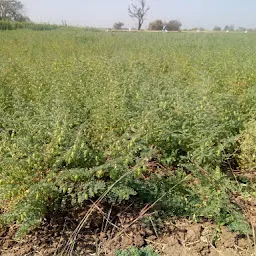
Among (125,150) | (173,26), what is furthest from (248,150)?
(173,26)

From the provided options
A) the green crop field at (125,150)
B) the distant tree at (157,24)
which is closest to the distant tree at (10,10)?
the distant tree at (157,24)

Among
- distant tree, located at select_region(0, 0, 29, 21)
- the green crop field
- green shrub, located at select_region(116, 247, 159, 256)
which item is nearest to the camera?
green shrub, located at select_region(116, 247, 159, 256)

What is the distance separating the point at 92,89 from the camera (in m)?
4.11

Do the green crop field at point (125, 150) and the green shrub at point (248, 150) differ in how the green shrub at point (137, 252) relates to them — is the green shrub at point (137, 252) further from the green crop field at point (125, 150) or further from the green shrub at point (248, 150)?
the green shrub at point (248, 150)

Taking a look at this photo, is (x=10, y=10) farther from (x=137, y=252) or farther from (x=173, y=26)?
(x=137, y=252)

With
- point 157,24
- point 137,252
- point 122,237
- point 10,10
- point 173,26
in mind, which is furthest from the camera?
point 157,24

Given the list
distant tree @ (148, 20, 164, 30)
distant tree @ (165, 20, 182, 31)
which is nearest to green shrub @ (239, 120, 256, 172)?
distant tree @ (165, 20, 182, 31)

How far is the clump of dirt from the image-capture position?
84.5 inches

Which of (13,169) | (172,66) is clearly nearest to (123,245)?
(13,169)

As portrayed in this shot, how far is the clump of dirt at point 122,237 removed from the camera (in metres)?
2.15

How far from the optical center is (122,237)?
2.25 m

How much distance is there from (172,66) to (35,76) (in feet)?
12.0

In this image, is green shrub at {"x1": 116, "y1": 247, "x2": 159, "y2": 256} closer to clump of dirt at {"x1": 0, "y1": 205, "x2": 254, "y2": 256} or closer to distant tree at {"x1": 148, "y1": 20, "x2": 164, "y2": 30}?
clump of dirt at {"x1": 0, "y1": 205, "x2": 254, "y2": 256}

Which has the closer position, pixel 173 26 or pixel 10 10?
pixel 10 10
